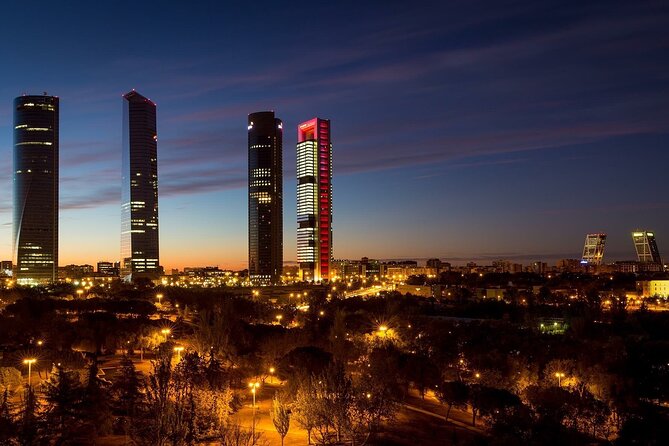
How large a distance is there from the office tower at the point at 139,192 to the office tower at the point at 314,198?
3689 centimetres

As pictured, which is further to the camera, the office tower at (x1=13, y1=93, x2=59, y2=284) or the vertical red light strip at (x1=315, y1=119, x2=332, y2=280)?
the vertical red light strip at (x1=315, y1=119, x2=332, y2=280)

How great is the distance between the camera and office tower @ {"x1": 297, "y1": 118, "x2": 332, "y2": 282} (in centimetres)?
14425

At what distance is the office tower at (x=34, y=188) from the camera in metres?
145

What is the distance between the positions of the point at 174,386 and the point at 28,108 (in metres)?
139

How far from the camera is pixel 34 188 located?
144750 mm

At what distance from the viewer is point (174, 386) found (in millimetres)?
25844

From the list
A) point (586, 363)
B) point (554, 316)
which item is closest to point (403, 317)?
point (554, 316)

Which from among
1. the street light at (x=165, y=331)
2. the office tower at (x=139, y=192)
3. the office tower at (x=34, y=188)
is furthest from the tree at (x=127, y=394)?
the office tower at (x=34, y=188)

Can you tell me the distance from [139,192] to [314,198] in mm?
43268

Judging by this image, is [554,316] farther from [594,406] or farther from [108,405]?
→ [108,405]

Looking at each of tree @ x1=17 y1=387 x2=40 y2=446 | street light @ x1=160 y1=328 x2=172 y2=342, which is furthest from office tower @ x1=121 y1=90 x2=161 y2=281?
tree @ x1=17 y1=387 x2=40 y2=446

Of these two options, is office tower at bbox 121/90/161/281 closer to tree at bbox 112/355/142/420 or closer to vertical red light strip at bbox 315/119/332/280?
vertical red light strip at bbox 315/119/332/280

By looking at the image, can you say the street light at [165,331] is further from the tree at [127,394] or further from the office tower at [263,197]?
the office tower at [263,197]

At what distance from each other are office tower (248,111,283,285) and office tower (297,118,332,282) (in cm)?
2033
